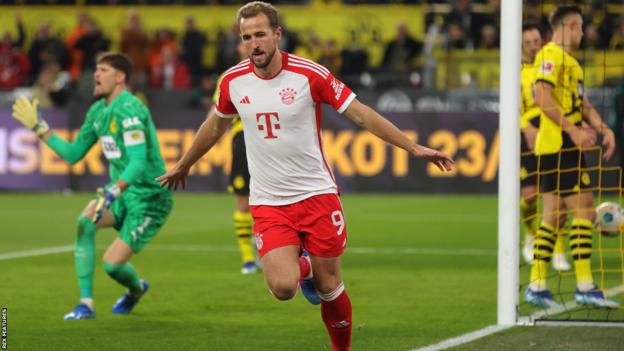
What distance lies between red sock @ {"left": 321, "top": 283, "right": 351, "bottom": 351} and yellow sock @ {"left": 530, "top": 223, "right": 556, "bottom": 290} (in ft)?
10.4

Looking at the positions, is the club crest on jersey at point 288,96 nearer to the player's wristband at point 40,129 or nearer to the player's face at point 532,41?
the player's wristband at point 40,129

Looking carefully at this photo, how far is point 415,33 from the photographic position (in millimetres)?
26109

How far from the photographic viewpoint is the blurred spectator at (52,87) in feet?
78.5

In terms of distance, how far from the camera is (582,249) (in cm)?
970

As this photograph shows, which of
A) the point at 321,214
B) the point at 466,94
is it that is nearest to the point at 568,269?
the point at 321,214

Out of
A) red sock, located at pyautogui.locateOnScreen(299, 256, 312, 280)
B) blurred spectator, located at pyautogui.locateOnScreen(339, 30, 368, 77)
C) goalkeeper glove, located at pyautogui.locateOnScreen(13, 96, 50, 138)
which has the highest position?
goalkeeper glove, located at pyautogui.locateOnScreen(13, 96, 50, 138)

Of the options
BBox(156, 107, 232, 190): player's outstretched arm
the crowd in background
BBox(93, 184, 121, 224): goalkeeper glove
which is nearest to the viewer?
BBox(156, 107, 232, 190): player's outstretched arm

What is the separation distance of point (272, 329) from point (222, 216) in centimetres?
966

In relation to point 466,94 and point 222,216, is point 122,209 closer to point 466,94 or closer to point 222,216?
point 222,216

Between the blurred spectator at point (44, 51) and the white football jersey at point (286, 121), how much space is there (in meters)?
19.1

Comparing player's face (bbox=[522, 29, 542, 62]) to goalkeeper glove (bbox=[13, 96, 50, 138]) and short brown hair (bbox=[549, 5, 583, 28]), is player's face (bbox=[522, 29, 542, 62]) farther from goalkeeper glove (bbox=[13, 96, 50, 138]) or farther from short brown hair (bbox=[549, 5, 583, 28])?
goalkeeper glove (bbox=[13, 96, 50, 138])

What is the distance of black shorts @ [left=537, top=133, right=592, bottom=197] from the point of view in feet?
31.9

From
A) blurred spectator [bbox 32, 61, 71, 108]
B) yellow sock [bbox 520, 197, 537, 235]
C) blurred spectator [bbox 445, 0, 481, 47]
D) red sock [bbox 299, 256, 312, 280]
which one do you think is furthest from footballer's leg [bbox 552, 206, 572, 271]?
blurred spectator [bbox 32, 61, 71, 108]

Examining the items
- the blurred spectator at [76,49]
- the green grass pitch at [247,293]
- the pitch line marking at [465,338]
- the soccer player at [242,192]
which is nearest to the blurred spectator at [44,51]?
the blurred spectator at [76,49]
